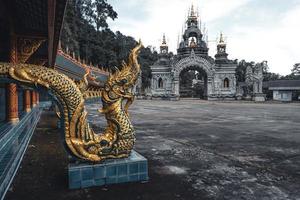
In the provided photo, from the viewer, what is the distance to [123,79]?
4.02m

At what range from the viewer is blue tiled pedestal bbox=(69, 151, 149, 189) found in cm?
355

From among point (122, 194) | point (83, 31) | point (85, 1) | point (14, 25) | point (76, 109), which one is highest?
point (85, 1)

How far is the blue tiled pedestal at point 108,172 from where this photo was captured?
3547mm

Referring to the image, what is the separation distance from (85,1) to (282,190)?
151 feet

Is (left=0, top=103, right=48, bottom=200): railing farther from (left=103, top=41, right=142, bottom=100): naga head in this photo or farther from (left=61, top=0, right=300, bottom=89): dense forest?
(left=61, top=0, right=300, bottom=89): dense forest

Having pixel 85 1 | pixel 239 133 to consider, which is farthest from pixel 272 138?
pixel 85 1

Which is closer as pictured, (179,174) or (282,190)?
(282,190)

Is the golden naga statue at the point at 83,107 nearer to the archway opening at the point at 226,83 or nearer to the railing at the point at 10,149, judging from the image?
the railing at the point at 10,149

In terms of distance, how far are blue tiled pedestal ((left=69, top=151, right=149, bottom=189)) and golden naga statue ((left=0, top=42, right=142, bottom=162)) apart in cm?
11

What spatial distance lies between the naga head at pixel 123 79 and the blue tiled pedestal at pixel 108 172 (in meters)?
0.90

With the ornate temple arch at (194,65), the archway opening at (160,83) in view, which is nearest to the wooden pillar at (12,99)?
the ornate temple arch at (194,65)

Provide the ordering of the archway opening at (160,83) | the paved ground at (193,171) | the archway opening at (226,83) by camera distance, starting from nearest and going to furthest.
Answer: the paved ground at (193,171) → the archway opening at (226,83) → the archway opening at (160,83)

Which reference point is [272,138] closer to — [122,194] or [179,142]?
[179,142]

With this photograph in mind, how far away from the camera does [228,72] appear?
4375cm
